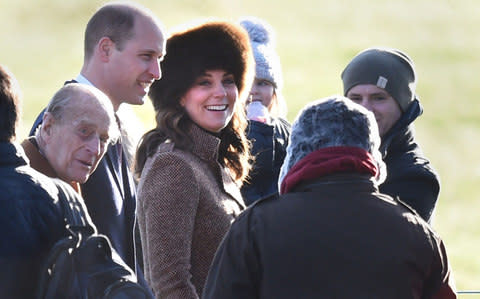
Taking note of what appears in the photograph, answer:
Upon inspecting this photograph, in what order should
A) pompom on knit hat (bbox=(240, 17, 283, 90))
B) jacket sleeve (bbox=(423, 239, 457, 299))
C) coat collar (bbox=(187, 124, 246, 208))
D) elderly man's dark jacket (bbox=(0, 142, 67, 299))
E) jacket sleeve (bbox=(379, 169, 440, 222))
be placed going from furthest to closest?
pompom on knit hat (bbox=(240, 17, 283, 90)) → jacket sleeve (bbox=(379, 169, 440, 222)) → coat collar (bbox=(187, 124, 246, 208)) → jacket sleeve (bbox=(423, 239, 457, 299)) → elderly man's dark jacket (bbox=(0, 142, 67, 299))

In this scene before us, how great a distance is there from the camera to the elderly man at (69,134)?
135 inches

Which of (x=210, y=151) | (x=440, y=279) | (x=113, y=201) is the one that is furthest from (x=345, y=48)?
(x=440, y=279)

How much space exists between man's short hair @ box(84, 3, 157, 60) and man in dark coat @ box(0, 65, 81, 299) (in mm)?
1644

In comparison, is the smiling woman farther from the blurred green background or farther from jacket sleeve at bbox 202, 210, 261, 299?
the blurred green background

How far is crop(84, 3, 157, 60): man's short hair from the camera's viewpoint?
14.8 ft

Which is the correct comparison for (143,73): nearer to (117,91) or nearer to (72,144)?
(117,91)

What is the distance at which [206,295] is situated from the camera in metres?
3.23

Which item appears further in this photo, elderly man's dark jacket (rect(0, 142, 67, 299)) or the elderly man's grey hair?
the elderly man's grey hair

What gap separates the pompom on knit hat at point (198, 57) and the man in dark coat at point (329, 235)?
107 cm

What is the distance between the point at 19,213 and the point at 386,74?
2.66 metres

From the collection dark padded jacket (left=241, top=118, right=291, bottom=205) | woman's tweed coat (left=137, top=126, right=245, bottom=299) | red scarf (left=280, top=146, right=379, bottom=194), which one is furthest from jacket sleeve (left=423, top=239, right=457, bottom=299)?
dark padded jacket (left=241, top=118, right=291, bottom=205)

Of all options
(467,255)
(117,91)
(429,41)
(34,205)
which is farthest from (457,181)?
(34,205)

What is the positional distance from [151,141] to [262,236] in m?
1.09

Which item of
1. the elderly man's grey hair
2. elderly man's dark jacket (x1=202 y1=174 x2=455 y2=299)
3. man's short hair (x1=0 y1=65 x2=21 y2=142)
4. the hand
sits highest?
man's short hair (x1=0 y1=65 x2=21 y2=142)
